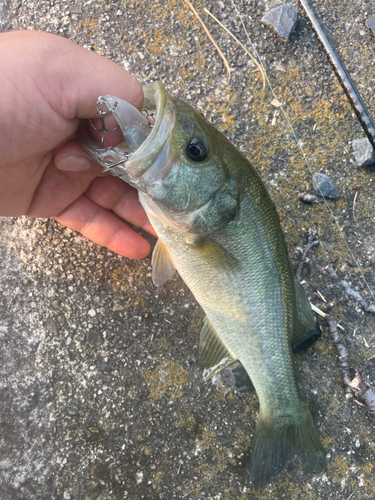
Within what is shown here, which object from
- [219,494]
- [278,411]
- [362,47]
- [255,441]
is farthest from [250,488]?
[362,47]

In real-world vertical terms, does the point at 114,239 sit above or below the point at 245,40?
below

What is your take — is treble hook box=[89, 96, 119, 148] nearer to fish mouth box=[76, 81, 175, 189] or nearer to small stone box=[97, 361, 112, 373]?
fish mouth box=[76, 81, 175, 189]

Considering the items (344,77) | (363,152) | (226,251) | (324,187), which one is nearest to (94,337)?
(226,251)

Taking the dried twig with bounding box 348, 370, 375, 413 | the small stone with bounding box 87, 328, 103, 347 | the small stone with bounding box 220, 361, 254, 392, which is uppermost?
the dried twig with bounding box 348, 370, 375, 413

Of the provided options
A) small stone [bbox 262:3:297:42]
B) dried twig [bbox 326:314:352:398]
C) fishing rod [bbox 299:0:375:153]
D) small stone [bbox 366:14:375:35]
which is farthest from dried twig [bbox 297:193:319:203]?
small stone [bbox 366:14:375:35]

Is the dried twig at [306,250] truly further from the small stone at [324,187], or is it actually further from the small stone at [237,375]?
the small stone at [237,375]

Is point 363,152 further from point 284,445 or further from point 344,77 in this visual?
point 284,445

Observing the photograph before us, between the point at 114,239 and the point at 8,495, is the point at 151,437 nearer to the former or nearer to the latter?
the point at 8,495
